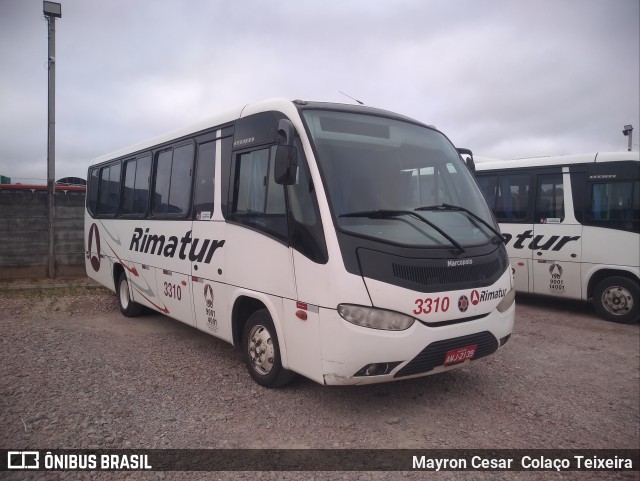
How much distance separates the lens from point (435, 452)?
3.61 m

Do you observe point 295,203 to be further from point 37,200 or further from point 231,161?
point 37,200

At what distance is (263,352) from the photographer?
4.73m

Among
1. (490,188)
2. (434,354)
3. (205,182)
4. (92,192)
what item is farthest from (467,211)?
(92,192)

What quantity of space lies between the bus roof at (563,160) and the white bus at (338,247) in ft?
15.3

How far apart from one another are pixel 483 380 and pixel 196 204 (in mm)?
3886

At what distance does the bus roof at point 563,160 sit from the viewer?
26.8 ft

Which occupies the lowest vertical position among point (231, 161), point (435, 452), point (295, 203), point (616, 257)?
point (435, 452)

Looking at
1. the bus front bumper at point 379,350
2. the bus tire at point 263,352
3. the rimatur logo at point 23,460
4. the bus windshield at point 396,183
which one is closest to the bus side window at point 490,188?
the bus windshield at point 396,183

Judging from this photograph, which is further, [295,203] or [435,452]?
[295,203]

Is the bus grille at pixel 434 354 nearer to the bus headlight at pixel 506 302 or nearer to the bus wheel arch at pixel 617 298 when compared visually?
the bus headlight at pixel 506 302

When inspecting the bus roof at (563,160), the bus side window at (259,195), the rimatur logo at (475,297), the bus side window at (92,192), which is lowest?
the rimatur logo at (475,297)

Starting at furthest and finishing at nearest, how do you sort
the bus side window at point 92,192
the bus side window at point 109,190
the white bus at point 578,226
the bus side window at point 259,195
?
the bus side window at point 92,192, the bus side window at point 109,190, the white bus at point 578,226, the bus side window at point 259,195

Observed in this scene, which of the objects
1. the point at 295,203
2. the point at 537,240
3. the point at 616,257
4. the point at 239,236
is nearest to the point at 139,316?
the point at 239,236

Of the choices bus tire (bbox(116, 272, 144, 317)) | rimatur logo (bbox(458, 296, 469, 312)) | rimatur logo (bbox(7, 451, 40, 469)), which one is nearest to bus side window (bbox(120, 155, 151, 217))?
bus tire (bbox(116, 272, 144, 317))
